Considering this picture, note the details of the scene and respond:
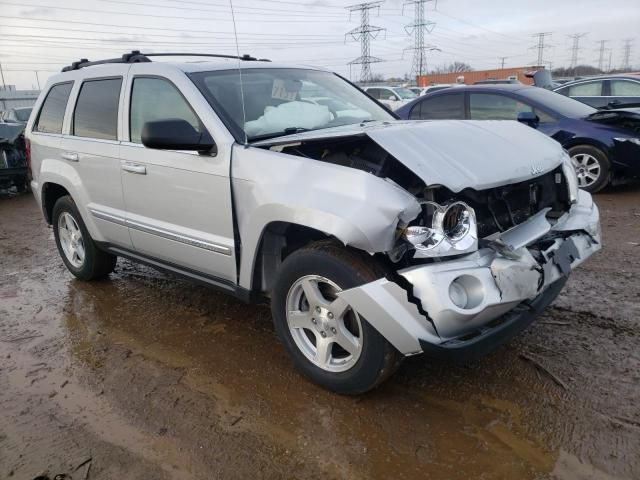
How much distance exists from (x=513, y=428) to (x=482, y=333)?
1.71ft

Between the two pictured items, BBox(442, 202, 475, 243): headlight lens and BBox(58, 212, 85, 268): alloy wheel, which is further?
BBox(58, 212, 85, 268): alloy wheel

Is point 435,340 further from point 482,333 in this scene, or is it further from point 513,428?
point 513,428

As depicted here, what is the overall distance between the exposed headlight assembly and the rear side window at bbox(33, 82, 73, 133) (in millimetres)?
3662

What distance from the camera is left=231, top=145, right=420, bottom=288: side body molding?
2.60 metres

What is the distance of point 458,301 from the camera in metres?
2.55

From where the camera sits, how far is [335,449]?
2.67 m

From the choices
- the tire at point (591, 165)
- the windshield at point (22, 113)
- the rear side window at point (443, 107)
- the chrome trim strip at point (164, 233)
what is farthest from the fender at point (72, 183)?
the windshield at point (22, 113)

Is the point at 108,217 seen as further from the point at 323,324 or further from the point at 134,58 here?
the point at 323,324

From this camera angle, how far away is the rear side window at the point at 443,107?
8648 mm

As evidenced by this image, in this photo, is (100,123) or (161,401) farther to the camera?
(100,123)

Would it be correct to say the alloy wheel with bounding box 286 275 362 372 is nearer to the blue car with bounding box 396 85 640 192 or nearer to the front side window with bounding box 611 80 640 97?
the blue car with bounding box 396 85 640 192

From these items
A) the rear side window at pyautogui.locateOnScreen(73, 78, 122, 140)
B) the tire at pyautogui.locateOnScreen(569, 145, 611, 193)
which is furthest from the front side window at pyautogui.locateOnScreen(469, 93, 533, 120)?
the rear side window at pyautogui.locateOnScreen(73, 78, 122, 140)

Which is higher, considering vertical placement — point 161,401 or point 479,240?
point 479,240

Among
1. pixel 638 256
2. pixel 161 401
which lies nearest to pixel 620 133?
pixel 638 256
